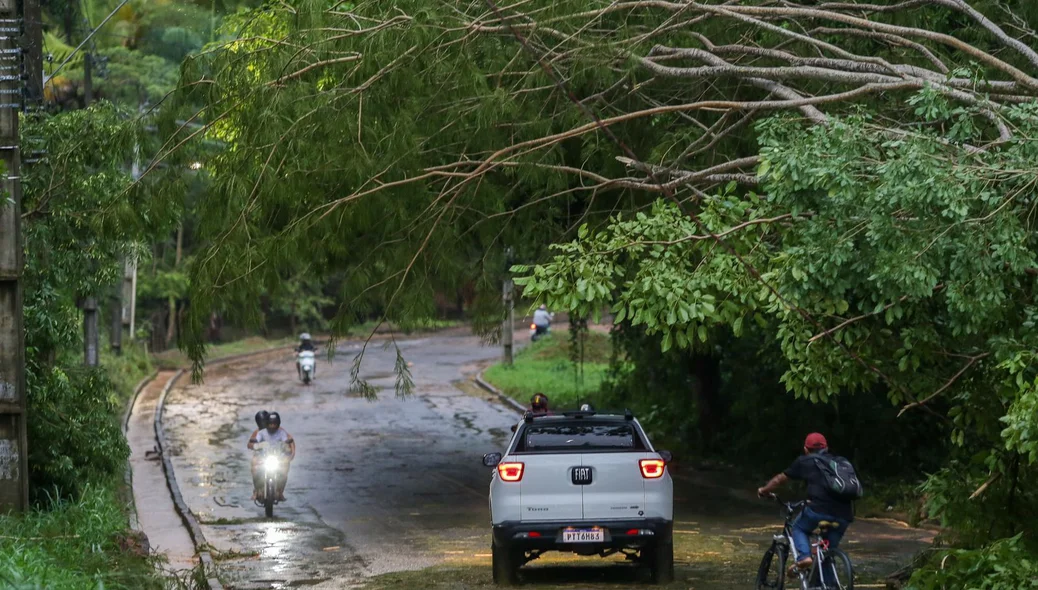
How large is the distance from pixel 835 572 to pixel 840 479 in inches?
27.6

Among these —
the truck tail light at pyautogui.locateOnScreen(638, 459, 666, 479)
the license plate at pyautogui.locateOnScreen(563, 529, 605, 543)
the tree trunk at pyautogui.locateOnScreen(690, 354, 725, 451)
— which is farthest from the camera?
the tree trunk at pyautogui.locateOnScreen(690, 354, 725, 451)

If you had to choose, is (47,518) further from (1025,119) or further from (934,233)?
(1025,119)

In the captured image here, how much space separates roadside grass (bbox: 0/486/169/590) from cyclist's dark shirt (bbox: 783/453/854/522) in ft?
17.0

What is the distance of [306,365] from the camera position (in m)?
37.4

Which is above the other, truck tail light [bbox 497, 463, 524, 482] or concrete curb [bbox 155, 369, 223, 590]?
truck tail light [bbox 497, 463, 524, 482]

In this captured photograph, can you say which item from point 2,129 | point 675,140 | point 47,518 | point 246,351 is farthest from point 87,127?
point 246,351

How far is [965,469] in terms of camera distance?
36.4ft

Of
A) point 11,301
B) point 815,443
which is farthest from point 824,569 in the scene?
point 11,301

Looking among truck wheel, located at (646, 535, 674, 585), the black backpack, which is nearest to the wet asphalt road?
truck wheel, located at (646, 535, 674, 585)

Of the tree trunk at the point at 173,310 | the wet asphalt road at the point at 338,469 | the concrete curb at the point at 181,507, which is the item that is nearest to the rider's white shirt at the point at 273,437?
the wet asphalt road at the point at 338,469

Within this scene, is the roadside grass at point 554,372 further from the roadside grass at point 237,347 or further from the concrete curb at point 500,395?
the roadside grass at point 237,347

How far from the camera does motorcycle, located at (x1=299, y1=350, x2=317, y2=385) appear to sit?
37406 mm

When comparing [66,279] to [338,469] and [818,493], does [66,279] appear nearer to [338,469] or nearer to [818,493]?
[818,493]

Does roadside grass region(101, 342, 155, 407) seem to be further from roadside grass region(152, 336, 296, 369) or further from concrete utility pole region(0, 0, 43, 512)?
concrete utility pole region(0, 0, 43, 512)
